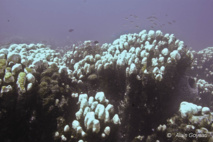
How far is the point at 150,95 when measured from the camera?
185 inches

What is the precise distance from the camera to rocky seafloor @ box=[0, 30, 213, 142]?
3.28 metres

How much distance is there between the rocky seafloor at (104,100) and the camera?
328 cm

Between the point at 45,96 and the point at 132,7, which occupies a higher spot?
the point at 132,7

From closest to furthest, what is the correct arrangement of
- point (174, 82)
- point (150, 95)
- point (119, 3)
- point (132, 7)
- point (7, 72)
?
point (7, 72), point (150, 95), point (174, 82), point (119, 3), point (132, 7)

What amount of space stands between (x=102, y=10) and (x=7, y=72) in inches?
6183

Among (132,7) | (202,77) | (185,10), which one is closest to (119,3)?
(132,7)

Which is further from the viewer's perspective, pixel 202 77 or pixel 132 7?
pixel 132 7

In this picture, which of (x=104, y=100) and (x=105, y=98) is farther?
(x=105, y=98)

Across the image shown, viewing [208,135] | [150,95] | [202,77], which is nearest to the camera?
[208,135]

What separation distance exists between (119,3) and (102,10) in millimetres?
17790

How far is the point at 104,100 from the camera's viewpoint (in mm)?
3869

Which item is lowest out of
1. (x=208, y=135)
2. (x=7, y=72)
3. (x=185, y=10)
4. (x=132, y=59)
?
(x=208, y=135)

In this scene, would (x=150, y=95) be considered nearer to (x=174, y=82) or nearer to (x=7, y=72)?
(x=174, y=82)

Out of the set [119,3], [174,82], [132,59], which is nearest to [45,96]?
[132,59]
